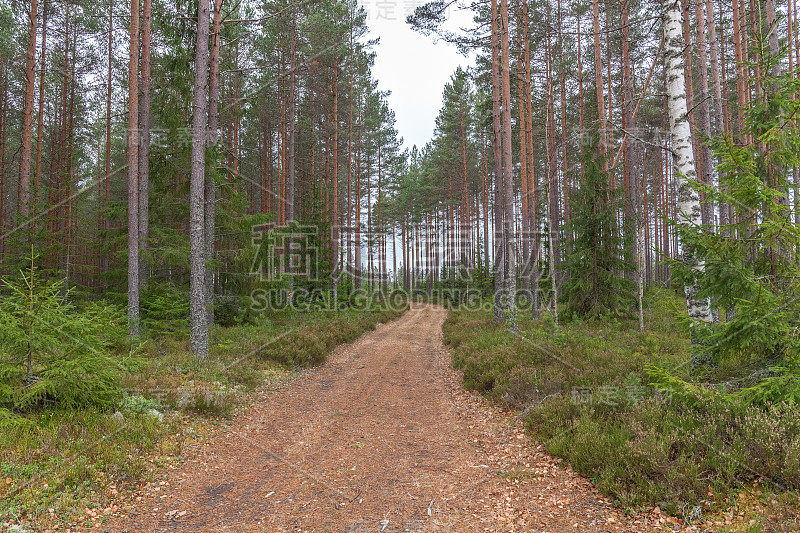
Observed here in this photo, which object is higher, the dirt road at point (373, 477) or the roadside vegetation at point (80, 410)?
the roadside vegetation at point (80, 410)

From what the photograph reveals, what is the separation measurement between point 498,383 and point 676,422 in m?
3.82

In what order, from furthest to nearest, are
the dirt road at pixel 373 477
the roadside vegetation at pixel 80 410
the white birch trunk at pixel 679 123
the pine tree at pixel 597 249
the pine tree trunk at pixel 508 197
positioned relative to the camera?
1. the pine tree at pixel 597 249
2. the pine tree trunk at pixel 508 197
3. the white birch trunk at pixel 679 123
4. the roadside vegetation at pixel 80 410
5. the dirt road at pixel 373 477

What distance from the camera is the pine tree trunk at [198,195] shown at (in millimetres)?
10281

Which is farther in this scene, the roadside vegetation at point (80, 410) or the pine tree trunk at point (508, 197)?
the pine tree trunk at point (508, 197)

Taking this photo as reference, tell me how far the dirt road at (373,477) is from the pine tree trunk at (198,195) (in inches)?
126

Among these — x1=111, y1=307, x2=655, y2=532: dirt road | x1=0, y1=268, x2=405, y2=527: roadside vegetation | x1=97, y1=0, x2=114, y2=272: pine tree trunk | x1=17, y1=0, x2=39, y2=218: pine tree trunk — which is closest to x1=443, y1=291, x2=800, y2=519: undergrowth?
x1=111, y1=307, x2=655, y2=532: dirt road

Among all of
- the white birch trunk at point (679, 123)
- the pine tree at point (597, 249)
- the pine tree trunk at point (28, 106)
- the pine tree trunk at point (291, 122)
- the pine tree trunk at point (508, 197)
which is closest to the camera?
the white birch trunk at point (679, 123)

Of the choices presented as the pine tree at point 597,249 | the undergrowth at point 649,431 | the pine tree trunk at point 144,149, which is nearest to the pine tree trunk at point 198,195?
the pine tree trunk at point 144,149

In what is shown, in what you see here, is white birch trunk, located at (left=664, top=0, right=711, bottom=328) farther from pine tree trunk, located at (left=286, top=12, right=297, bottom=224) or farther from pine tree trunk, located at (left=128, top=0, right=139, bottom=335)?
pine tree trunk, located at (left=286, top=12, right=297, bottom=224)

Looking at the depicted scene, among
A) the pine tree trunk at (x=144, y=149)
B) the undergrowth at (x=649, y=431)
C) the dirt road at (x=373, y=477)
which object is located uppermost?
the pine tree trunk at (x=144, y=149)

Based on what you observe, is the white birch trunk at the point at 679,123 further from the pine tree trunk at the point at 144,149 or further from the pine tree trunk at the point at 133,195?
the pine tree trunk at the point at 144,149

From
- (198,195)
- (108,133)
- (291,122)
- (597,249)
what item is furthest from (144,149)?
(597,249)

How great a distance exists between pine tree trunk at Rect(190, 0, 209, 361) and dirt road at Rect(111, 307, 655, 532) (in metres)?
3.19

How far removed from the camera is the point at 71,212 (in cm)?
1831
